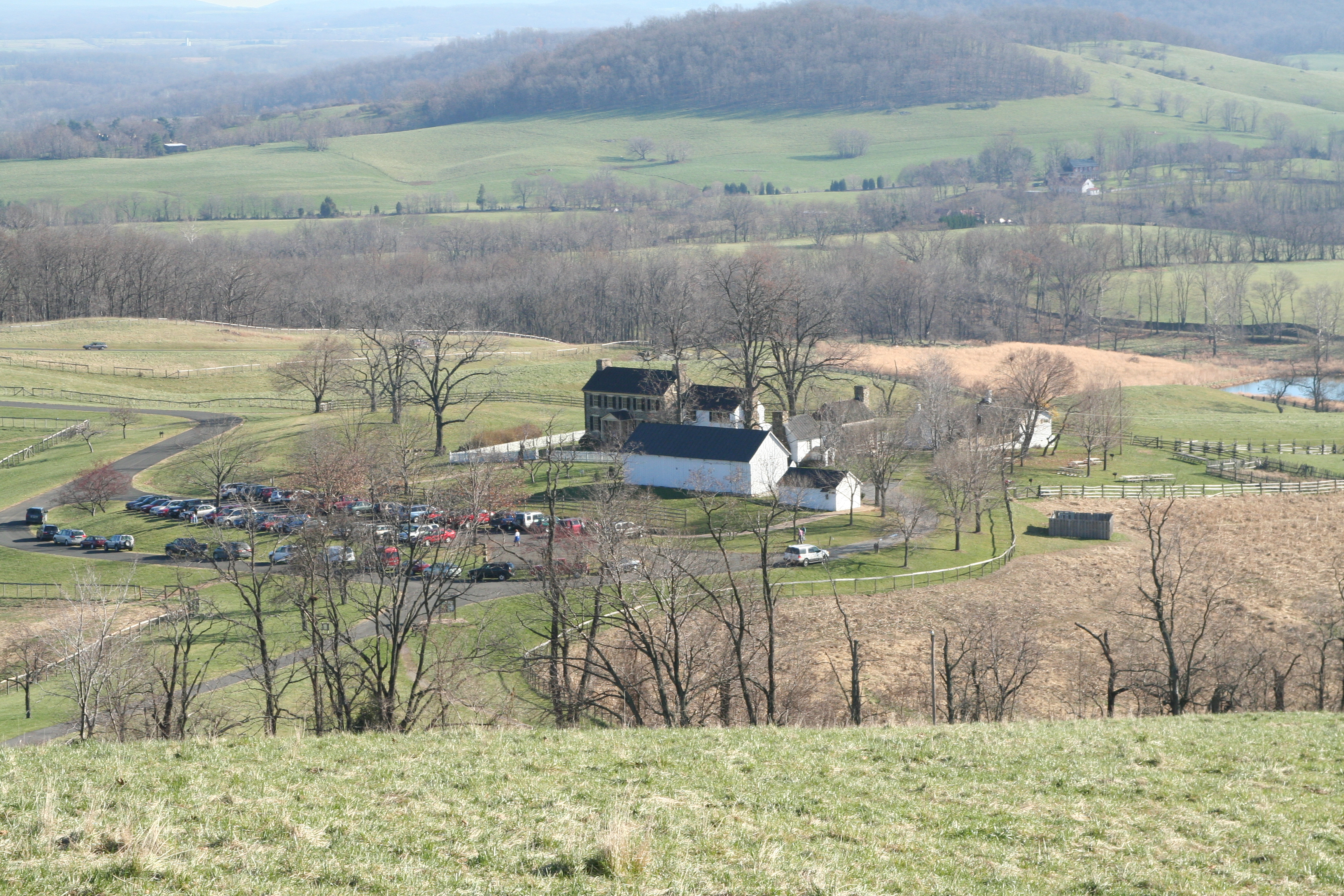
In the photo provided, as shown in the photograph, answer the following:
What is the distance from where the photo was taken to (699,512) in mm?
56688

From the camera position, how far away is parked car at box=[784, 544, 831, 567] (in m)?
49.5

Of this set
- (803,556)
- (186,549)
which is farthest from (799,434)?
(186,549)

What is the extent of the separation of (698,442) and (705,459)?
4.84 feet

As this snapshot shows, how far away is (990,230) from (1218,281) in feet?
139

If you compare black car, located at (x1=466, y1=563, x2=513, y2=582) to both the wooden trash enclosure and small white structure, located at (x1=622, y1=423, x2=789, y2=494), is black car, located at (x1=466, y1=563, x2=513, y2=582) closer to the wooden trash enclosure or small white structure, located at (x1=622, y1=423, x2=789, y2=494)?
small white structure, located at (x1=622, y1=423, x2=789, y2=494)

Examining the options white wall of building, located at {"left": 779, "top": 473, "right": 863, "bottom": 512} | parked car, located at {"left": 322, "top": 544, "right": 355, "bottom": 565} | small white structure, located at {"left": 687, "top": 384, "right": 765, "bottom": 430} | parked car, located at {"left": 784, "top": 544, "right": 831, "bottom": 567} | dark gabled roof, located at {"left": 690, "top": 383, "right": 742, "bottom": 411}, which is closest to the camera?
parked car, located at {"left": 322, "top": 544, "right": 355, "bottom": 565}

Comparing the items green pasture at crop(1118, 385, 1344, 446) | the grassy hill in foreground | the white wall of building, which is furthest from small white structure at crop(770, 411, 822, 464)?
the grassy hill in foreground

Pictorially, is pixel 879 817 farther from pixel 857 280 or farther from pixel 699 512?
pixel 857 280

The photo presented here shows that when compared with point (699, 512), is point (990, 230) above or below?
above

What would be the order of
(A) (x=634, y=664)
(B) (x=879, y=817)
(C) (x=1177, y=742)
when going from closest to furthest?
(B) (x=879, y=817)
(C) (x=1177, y=742)
(A) (x=634, y=664)

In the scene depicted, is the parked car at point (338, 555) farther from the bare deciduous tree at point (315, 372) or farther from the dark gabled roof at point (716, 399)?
the bare deciduous tree at point (315, 372)

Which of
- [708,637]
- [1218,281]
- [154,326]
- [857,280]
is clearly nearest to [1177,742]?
[708,637]

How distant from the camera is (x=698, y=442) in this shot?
6175 centimetres

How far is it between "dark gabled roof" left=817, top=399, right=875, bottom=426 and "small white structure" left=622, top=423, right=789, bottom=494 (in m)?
5.43
